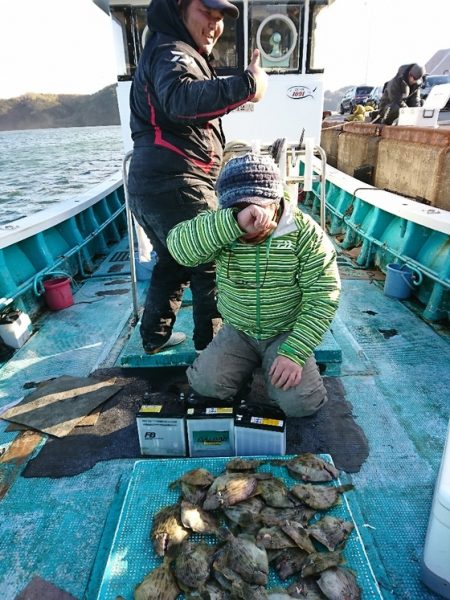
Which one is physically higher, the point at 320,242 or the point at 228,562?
the point at 320,242

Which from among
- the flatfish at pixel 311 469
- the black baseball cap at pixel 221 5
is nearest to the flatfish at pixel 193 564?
the flatfish at pixel 311 469

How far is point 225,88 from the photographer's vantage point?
6.91ft

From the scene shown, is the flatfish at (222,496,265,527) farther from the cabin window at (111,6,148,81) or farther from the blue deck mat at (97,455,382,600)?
the cabin window at (111,6,148,81)

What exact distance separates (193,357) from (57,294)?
2.17 m

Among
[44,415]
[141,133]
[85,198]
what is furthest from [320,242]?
[85,198]

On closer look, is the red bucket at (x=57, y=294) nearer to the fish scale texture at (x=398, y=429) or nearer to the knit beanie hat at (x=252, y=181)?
the fish scale texture at (x=398, y=429)

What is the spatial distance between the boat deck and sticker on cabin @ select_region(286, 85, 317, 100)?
10.8 ft

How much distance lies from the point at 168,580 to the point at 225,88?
2.21m

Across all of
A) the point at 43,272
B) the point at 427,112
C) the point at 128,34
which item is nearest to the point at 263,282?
the point at 43,272

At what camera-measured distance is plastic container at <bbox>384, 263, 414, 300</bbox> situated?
442cm

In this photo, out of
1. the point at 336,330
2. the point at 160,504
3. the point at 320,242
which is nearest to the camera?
the point at 160,504

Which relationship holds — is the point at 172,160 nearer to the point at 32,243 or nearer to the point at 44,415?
the point at 44,415

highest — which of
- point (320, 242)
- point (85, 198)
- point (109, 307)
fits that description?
point (320, 242)

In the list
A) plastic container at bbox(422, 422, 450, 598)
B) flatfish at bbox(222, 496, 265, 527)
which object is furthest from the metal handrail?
plastic container at bbox(422, 422, 450, 598)
